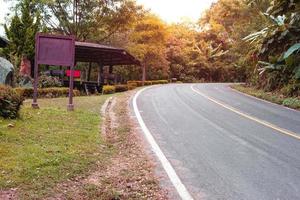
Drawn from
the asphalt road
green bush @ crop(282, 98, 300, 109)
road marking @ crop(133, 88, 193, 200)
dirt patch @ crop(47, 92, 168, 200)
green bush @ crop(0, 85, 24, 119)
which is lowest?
dirt patch @ crop(47, 92, 168, 200)

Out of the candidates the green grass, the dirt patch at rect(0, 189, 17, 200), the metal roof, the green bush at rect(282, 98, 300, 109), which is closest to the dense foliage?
the green bush at rect(282, 98, 300, 109)

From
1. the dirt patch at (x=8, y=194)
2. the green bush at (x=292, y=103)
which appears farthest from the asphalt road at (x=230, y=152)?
the green bush at (x=292, y=103)

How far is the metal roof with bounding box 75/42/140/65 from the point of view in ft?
83.5

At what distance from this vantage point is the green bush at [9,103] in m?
10.3

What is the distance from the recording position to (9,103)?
34.1 feet

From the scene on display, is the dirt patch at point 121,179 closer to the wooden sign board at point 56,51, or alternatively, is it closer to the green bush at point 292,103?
the wooden sign board at point 56,51

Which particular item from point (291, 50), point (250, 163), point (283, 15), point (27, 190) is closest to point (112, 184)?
point (27, 190)

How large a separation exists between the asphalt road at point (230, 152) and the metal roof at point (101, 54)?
12.2 meters

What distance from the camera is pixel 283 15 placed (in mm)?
22031

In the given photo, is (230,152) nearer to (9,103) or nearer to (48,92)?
(9,103)

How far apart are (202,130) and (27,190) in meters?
6.05

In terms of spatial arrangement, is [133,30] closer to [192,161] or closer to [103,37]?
[103,37]

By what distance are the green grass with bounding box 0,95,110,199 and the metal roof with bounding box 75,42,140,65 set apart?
45.8ft

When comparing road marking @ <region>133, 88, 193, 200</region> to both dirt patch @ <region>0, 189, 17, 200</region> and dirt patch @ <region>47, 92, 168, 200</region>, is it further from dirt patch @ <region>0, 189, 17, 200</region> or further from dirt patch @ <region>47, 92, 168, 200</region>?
dirt patch @ <region>0, 189, 17, 200</region>
